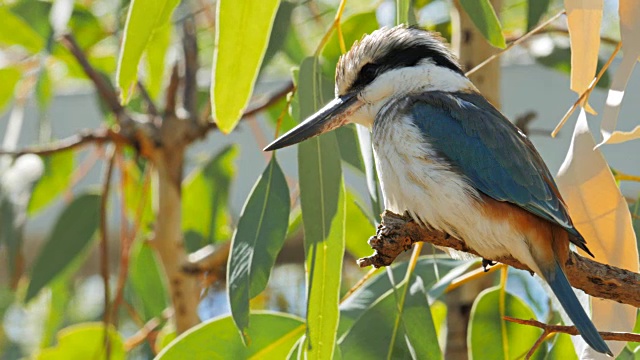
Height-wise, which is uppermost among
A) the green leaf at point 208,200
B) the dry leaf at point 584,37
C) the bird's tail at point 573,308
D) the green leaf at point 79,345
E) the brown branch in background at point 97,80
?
the dry leaf at point 584,37

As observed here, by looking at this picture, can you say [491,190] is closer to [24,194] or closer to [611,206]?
[611,206]

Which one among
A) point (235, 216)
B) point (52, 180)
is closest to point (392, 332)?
point (52, 180)

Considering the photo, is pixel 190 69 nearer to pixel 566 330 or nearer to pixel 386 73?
pixel 386 73

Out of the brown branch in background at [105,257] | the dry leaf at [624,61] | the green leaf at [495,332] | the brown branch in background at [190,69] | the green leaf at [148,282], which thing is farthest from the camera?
the green leaf at [148,282]

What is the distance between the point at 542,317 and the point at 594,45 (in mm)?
697

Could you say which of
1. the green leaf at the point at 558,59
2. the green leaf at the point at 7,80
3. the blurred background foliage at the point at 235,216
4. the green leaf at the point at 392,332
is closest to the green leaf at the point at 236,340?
the blurred background foliage at the point at 235,216

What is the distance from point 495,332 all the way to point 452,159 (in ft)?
1.23

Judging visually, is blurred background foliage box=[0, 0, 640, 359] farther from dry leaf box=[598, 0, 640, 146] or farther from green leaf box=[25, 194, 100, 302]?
dry leaf box=[598, 0, 640, 146]

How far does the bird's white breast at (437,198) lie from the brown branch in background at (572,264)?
6cm

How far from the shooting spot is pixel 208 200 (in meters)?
2.29

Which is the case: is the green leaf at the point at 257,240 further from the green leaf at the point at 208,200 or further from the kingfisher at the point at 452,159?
the green leaf at the point at 208,200

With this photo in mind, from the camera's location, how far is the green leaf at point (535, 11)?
1.57 m

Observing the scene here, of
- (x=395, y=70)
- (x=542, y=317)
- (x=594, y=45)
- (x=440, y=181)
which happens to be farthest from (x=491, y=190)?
(x=542, y=317)

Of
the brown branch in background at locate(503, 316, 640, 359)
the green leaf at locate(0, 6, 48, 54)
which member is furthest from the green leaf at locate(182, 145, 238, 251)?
the brown branch in background at locate(503, 316, 640, 359)
